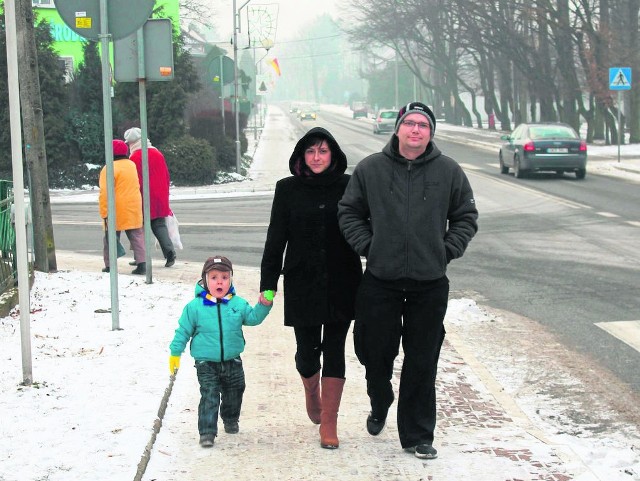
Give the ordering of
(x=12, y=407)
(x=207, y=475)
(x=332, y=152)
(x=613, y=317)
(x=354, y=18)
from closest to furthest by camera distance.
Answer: (x=207, y=475)
(x=332, y=152)
(x=12, y=407)
(x=613, y=317)
(x=354, y=18)

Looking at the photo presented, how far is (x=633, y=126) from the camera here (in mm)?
46250

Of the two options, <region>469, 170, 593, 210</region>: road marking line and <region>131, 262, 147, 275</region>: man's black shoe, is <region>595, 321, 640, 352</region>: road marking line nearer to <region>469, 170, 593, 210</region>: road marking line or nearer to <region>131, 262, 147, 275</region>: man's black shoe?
<region>131, 262, 147, 275</region>: man's black shoe

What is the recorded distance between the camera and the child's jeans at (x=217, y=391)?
5.63 meters

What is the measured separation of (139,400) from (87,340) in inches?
79.0

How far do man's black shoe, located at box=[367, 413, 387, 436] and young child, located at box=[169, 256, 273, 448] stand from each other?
767 millimetres

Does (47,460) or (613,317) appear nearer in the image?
(47,460)

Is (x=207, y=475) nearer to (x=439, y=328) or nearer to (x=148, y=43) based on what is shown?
(x=439, y=328)

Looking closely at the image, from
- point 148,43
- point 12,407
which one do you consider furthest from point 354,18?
point 12,407

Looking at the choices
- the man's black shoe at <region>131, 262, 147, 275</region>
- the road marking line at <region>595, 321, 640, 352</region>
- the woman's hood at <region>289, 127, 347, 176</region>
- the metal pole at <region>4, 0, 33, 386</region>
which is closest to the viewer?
the woman's hood at <region>289, 127, 347, 176</region>

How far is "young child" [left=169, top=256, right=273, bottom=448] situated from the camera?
5.61m

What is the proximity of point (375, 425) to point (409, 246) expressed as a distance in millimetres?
1062


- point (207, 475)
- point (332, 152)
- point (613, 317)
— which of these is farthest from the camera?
point (613, 317)

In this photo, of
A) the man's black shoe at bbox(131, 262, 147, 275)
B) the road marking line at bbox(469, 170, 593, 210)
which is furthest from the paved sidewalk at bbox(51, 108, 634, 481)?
the road marking line at bbox(469, 170, 593, 210)

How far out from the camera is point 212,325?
5.64m
